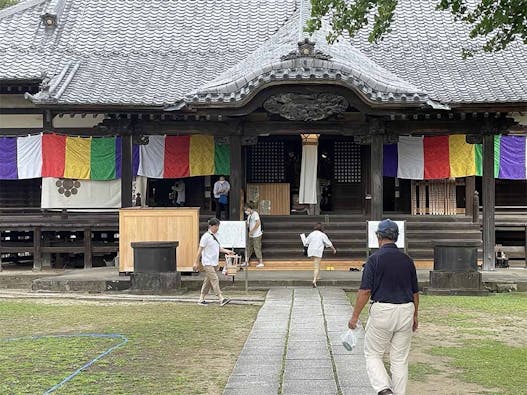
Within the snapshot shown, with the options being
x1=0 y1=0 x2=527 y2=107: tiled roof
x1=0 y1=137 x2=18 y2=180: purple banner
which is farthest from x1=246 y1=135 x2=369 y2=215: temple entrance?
x1=0 y1=137 x2=18 y2=180: purple banner

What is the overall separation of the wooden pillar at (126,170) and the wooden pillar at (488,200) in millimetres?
8633

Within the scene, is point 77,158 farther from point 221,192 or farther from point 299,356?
point 299,356

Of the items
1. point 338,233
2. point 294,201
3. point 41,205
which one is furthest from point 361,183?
point 41,205

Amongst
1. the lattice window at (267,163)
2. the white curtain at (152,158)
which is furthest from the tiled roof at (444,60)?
the white curtain at (152,158)

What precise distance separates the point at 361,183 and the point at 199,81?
585cm

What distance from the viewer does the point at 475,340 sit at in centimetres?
927

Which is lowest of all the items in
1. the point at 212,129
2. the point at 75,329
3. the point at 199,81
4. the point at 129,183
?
the point at 75,329

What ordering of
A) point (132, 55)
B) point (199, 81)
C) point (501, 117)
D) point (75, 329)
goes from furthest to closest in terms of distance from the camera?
1. point (132, 55)
2. point (199, 81)
3. point (501, 117)
4. point (75, 329)

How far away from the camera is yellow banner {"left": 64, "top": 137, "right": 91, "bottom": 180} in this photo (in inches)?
736

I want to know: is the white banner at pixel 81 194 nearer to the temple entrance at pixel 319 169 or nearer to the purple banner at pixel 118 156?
the purple banner at pixel 118 156

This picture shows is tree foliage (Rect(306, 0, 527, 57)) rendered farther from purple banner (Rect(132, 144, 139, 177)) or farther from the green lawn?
purple banner (Rect(132, 144, 139, 177))

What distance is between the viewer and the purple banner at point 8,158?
61.8 feet

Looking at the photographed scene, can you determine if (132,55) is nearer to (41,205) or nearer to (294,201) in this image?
(41,205)

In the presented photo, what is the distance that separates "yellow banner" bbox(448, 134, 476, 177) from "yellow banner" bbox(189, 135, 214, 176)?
245 inches
